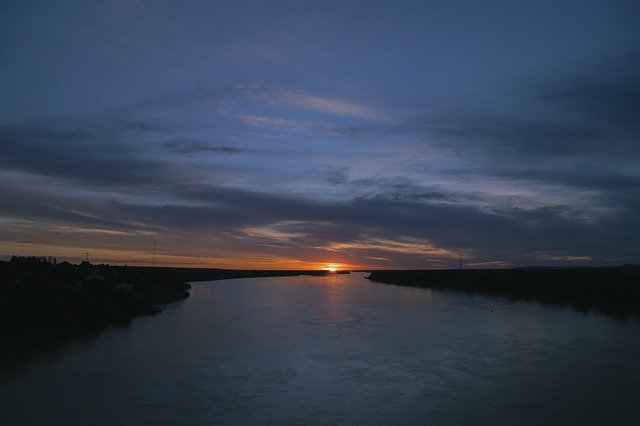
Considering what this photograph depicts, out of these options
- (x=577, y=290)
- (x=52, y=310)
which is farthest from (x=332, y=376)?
(x=577, y=290)

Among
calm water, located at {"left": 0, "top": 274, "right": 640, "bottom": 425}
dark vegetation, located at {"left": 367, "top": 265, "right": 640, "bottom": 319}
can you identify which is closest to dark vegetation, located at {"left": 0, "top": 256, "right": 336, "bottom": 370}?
calm water, located at {"left": 0, "top": 274, "right": 640, "bottom": 425}

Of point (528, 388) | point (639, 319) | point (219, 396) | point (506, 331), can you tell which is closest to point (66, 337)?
point (219, 396)

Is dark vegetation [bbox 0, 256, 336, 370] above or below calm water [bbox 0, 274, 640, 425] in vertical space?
above

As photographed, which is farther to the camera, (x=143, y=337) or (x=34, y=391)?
(x=143, y=337)

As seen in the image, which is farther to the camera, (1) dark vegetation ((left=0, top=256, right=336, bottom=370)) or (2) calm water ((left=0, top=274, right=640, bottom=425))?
(1) dark vegetation ((left=0, top=256, right=336, bottom=370))

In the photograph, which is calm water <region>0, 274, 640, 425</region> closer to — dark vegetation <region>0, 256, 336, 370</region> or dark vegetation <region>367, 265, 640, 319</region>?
dark vegetation <region>0, 256, 336, 370</region>

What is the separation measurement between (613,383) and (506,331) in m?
9.43

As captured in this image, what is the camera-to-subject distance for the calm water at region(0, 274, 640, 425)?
10.2 m

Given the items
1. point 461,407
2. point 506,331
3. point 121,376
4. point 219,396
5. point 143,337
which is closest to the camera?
point 461,407

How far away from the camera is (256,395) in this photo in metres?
11.5

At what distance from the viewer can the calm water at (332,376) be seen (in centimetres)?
1023

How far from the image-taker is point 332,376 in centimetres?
1339

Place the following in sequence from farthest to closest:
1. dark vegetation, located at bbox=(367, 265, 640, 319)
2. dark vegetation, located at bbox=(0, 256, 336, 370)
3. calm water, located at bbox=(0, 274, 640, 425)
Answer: dark vegetation, located at bbox=(367, 265, 640, 319)
dark vegetation, located at bbox=(0, 256, 336, 370)
calm water, located at bbox=(0, 274, 640, 425)

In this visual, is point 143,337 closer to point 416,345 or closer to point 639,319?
point 416,345
